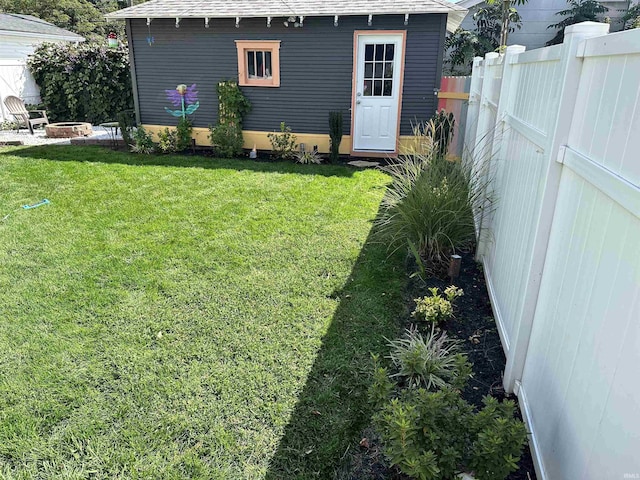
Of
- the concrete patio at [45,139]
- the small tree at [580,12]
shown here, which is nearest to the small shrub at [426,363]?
the concrete patio at [45,139]

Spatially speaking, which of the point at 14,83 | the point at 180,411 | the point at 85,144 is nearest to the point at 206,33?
the point at 85,144

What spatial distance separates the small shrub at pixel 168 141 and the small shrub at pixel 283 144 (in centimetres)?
206

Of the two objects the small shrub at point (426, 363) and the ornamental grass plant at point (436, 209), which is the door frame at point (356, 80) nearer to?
the ornamental grass plant at point (436, 209)

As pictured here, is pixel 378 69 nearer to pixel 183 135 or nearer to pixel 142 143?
pixel 183 135

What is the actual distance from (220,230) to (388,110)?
16.0ft

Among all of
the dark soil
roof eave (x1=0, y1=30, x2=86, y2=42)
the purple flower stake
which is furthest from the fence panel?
roof eave (x1=0, y1=30, x2=86, y2=42)

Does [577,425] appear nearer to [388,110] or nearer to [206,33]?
[388,110]

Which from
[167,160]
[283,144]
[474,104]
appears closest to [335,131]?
[283,144]

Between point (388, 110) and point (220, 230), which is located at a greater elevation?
point (388, 110)

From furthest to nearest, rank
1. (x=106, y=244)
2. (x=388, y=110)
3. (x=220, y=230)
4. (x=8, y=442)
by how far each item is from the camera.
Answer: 1. (x=388, y=110)
2. (x=220, y=230)
3. (x=106, y=244)
4. (x=8, y=442)

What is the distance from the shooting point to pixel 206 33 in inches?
345

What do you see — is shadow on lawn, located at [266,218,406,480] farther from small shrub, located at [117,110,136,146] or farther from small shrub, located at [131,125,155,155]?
small shrub, located at [117,110,136,146]

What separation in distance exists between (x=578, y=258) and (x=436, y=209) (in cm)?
206

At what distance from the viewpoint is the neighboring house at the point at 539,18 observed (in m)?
11.2
